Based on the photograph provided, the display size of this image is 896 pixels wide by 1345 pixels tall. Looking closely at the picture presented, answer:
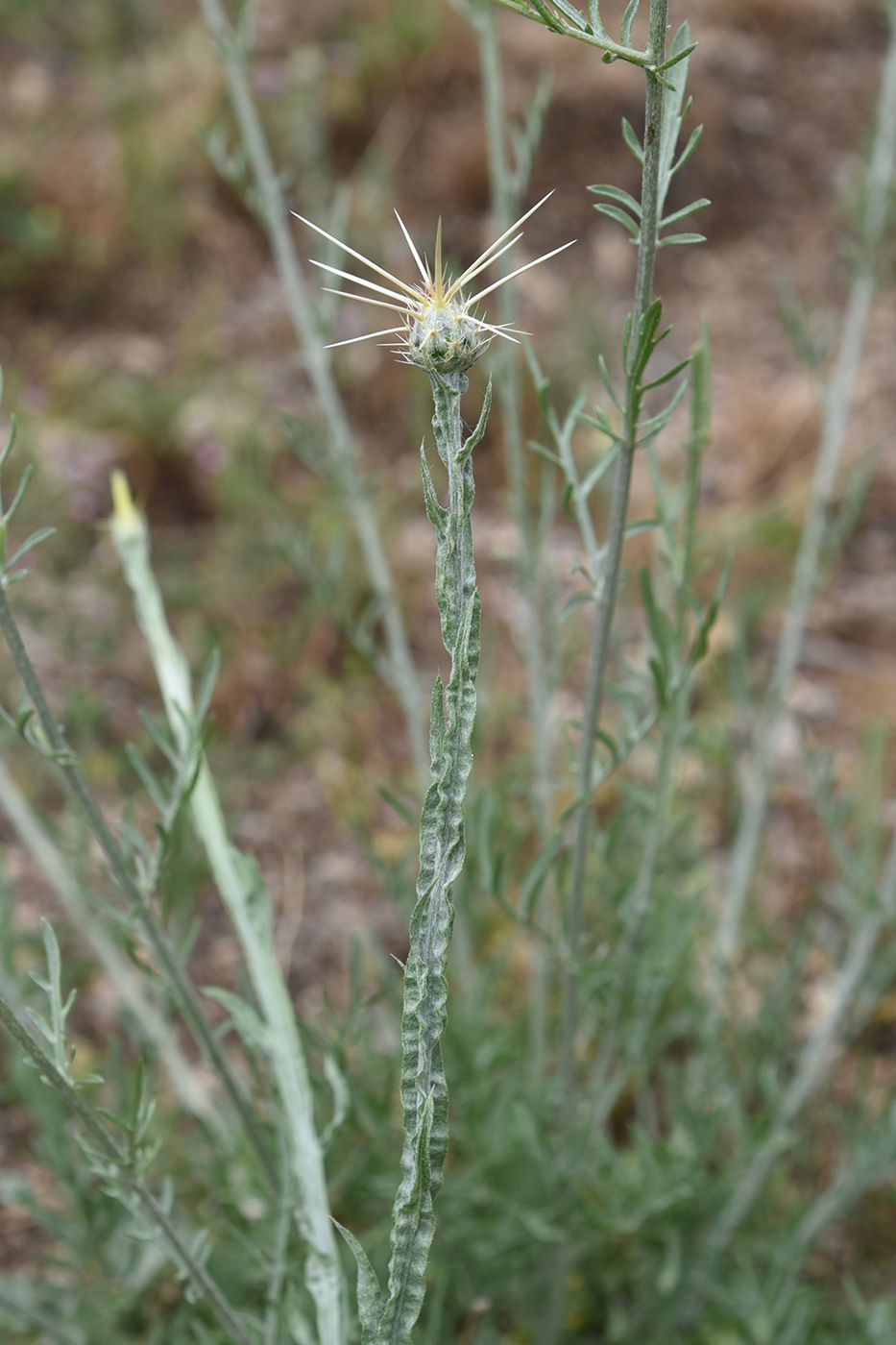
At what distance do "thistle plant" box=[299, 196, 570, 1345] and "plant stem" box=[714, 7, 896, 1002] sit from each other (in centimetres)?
103

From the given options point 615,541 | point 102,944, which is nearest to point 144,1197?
point 615,541

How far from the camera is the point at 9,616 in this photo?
73cm

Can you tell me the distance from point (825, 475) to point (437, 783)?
1422 mm

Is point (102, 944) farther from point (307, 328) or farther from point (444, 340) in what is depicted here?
point (444, 340)

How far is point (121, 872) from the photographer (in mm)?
864

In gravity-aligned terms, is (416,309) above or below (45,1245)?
above

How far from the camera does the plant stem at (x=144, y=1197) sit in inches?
27.8

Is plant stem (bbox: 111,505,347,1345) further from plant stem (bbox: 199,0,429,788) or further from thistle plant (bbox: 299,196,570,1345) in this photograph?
plant stem (bbox: 199,0,429,788)

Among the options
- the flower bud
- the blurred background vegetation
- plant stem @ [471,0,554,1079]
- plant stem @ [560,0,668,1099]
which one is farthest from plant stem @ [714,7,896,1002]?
the flower bud

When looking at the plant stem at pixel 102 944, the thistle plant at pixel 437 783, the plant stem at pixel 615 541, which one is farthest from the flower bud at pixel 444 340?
the plant stem at pixel 102 944

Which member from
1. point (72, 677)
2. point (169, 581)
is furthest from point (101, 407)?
point (72, 677)

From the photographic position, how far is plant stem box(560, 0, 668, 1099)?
61 cm

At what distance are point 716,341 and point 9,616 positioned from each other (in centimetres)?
433

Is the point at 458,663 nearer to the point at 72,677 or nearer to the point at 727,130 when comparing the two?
the point at 72,677
